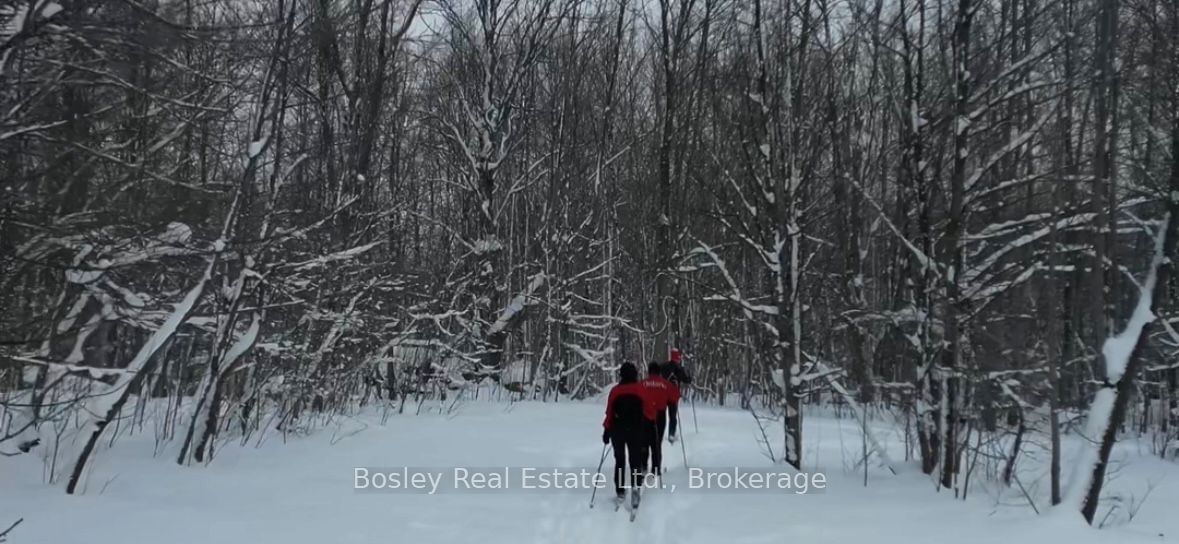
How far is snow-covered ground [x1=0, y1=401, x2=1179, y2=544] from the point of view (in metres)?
6.06

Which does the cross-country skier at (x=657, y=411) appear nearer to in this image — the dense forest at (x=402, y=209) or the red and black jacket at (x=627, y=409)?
the red and black jacket at (x=627, y=409)

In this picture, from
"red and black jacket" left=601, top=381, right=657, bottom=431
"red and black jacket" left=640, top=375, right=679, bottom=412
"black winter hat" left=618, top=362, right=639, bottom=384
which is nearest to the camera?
"red and black jacket" left=601, top=381, right=657, bottom=431

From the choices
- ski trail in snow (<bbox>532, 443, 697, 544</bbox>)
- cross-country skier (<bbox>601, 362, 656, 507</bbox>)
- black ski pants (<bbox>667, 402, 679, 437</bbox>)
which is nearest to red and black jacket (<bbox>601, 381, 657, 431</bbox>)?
cross-country skier (<bbox>601, 362, 656, 507</bbox>)

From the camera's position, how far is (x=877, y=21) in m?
9.13

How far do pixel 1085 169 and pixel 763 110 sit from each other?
3292 millimetres

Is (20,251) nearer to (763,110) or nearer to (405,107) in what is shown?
(763,110)

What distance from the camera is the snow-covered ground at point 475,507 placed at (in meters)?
6.06

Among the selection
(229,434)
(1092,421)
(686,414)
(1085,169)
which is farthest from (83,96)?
(686,414)

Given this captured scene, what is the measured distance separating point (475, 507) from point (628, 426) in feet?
5.67

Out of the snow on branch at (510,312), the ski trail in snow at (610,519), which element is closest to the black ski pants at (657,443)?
the ski trail in snow at (610,519)

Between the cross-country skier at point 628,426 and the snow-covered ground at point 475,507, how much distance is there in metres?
0.36

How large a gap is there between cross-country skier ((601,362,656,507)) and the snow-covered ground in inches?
14.3

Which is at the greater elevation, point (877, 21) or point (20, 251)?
point (877, 21)

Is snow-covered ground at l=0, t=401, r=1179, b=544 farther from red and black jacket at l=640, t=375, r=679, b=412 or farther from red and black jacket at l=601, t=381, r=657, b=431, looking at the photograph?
red and black jacket at l=640, t=375, r=679, b=412
